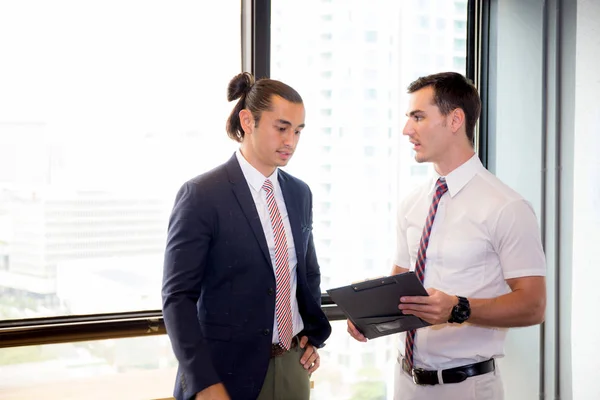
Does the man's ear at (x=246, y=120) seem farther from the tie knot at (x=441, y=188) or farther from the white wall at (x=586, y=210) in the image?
the white wall at (x=586, y=210)

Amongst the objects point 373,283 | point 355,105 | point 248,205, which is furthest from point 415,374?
point 355,105

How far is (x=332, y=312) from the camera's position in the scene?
2.92 metres

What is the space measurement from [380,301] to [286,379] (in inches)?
17.7

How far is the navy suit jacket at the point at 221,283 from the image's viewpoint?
1.78 metres

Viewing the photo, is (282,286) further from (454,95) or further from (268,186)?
(454,95)

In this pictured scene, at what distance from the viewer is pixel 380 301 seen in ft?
5.64

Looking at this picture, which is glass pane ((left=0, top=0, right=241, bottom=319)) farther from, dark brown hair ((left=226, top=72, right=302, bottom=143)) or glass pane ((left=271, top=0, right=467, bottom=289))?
dark brown hair ((left=226, top=72, right=302, bottom=143))

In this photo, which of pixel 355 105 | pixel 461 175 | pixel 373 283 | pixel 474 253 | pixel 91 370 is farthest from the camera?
pixel 355 105

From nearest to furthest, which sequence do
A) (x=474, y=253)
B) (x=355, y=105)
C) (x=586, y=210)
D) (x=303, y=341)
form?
(x=474, y=253) < (x=303, y=341) < (x=586, y=210) < (x=355, y=105)

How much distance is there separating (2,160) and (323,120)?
1.40 metres

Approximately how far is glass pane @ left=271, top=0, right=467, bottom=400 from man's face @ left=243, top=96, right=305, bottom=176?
→ 0.93 m

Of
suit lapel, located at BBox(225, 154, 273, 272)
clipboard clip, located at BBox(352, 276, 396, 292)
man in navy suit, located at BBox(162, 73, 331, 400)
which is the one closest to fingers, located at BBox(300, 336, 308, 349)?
man in navy suit, located at BBox(162, 73, 331, 400)

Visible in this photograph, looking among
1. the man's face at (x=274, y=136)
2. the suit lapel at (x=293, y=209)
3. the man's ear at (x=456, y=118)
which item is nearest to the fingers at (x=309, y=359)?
the suit lapel at (x=293, y=209)

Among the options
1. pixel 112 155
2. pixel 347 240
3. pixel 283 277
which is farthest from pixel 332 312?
pixel 112 155
